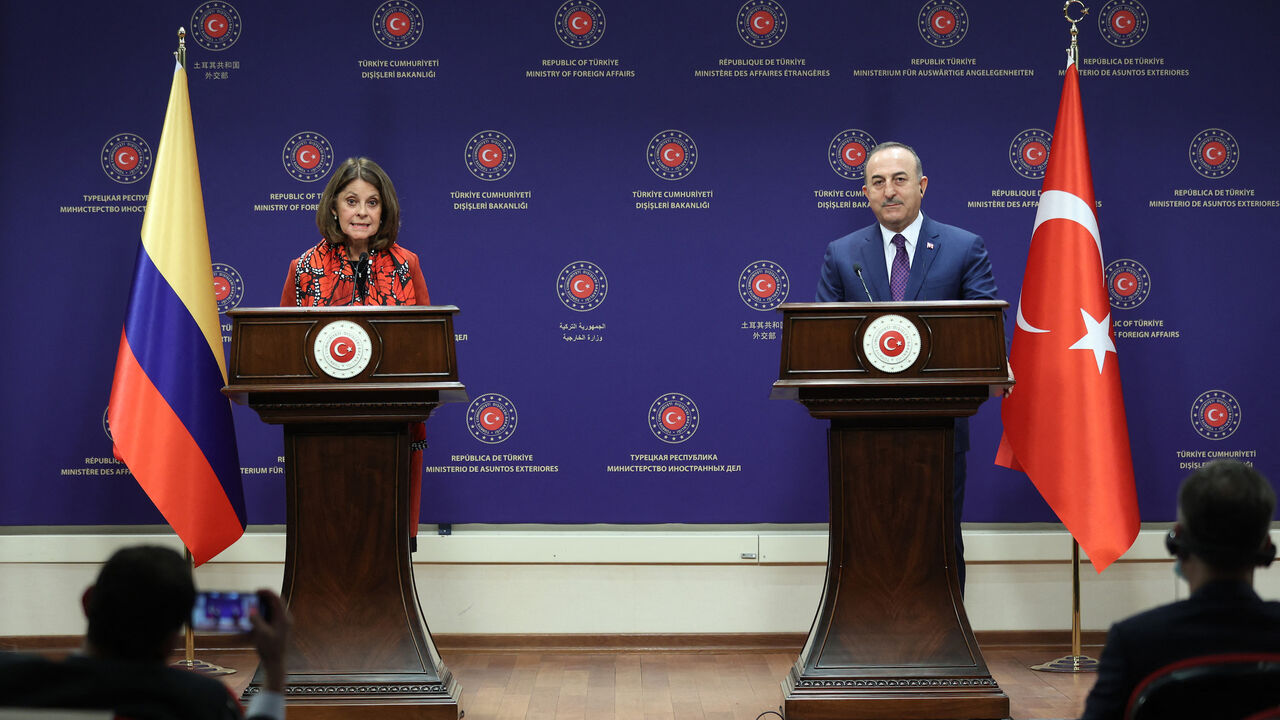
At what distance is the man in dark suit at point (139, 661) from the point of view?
→ 1202 mm

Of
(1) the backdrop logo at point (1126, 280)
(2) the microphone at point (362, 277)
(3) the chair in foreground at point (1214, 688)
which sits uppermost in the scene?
(1) the backdrop logo at point (1126, 280)

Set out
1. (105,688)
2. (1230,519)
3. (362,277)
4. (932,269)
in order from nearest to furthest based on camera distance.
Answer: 1. (105,688)
2. (1230,519)
3. (362,277)
4. (932,269)

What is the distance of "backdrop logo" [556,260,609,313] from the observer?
4.56 metres

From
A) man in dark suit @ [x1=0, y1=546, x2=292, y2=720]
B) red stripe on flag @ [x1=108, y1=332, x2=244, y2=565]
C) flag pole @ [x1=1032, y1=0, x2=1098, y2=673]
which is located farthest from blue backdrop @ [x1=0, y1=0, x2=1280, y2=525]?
man in dark suit @ [x1=0, y1=546, x2=292, y2=720]

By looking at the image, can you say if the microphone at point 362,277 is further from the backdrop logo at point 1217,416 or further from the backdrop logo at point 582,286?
the backdrop logo at point 1217,416

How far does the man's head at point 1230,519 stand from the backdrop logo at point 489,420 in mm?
3331

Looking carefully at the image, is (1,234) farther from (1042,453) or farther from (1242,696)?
(1242,696)

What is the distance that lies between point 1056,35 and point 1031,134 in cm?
45

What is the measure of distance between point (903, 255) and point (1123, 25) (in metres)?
1.89

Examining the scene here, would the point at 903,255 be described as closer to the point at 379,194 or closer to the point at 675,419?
the point at 675,419

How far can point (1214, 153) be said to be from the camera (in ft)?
15.0

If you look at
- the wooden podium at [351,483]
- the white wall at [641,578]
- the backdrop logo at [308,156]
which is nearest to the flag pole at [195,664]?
the white wall at [641,578]

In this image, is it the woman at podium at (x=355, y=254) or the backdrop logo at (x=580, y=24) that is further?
the backdrop logo at (x=580, y=24)

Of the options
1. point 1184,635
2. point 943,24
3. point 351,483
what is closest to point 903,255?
point 943,24
